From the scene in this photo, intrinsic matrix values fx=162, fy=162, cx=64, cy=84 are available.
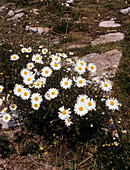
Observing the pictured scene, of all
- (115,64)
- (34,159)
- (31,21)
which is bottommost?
(34,159)

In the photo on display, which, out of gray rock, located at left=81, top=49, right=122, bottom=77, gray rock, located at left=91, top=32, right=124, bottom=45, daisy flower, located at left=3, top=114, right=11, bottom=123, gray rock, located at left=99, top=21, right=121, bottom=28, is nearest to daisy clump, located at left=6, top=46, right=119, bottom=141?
daisy flower, located at left=3, top=114, right=11, bottom=123

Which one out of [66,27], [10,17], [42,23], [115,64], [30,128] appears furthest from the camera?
[10,17]

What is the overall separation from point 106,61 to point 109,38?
121 centimetres

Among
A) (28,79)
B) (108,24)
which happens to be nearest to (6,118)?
(28,79)

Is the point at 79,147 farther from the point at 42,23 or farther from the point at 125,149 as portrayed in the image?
the point at 42,23

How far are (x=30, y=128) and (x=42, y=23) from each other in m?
4.15

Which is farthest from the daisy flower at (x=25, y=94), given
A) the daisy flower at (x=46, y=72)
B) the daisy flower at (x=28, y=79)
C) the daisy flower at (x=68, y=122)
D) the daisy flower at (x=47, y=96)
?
the daisy flower at (x=68, y=122)

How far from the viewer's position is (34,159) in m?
2.14

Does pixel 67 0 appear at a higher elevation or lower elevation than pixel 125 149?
higher

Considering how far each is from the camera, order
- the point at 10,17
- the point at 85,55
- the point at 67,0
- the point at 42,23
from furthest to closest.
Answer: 1. the point at 67,0
2. the point at 10,17
3. the point at 42,23
4. the point at 85,55

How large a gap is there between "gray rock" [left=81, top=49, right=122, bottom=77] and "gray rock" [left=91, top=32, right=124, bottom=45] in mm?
641

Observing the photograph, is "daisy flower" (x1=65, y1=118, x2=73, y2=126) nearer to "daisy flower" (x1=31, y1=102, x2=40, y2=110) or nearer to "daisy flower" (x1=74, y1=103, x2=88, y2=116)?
"daisy flower" (x1=74, y1=103, x2=88, y2=116)

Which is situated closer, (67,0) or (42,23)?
(42,23)

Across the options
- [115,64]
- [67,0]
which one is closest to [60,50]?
[115,64]
